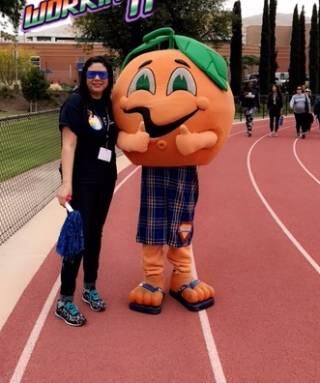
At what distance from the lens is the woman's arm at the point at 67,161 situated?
4.14 meters

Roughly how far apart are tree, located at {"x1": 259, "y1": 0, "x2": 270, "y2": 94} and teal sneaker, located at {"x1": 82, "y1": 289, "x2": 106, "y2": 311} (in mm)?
38964

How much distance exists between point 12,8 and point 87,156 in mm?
25340

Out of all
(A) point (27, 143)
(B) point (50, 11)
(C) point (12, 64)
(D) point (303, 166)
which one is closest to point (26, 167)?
(A) point (27, 143)

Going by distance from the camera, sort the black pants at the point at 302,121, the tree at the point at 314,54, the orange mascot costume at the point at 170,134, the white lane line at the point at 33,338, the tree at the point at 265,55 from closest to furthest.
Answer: the white lane line at the point at 33,338 < the orange mascot costume at the point at 170,134 < the black pants at the point at 302,121 < the tree at the point at 265,55 < the tree at the point at 314,54

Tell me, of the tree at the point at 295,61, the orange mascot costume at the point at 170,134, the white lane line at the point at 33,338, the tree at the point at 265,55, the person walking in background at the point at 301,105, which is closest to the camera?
the white lane line at the point at 33,338

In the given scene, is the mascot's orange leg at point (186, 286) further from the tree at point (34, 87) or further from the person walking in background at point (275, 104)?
the tree at point (34, 87)

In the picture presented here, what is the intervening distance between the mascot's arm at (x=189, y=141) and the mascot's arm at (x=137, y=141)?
0.23 m

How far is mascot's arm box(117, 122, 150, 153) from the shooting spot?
4238mm

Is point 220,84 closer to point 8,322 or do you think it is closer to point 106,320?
point 106,320

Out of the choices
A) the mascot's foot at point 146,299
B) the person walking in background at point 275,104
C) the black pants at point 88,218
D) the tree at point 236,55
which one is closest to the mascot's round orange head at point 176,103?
the black pants at point 88,218

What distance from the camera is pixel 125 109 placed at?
14.2 feet

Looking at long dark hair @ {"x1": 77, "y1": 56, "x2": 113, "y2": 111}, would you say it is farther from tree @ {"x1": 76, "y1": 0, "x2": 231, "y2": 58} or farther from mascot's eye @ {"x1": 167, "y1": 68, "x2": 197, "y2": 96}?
tree @ {"x1": 76, "y1": 0, "x2": 231, "y2": 58}

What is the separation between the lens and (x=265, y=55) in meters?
42.4

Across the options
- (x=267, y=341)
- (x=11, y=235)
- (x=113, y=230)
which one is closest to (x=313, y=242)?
(x=113, y=230)
